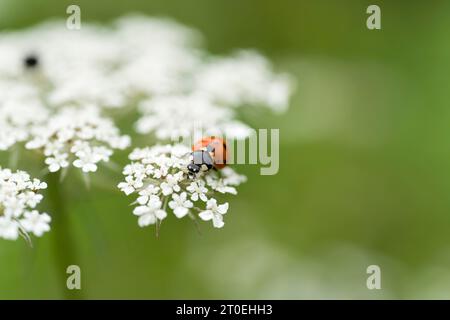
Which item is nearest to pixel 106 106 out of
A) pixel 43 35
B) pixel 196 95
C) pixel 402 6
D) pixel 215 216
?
pixel 196 95

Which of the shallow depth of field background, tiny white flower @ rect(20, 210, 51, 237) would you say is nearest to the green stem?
the shallow depth of field background

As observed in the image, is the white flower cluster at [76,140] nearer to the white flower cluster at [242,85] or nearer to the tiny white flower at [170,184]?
the tiny white flower at [170,184]

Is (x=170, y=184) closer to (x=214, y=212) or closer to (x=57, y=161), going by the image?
(x=214, y=212)

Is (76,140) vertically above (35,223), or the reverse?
(76,140)

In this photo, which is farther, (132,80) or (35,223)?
(132,80)

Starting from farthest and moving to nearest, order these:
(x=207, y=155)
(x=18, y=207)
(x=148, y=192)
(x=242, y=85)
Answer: (x=242, y=85) → (x=207, y=155) → (x=148, y=192) → (x=18, y=207)

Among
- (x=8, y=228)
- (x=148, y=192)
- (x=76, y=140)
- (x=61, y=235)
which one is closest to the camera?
(x=8, y=228)

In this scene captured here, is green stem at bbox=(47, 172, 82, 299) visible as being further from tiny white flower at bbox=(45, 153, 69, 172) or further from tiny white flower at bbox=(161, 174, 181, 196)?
tiny white flower at bbox=(161, 174, 181, 196)

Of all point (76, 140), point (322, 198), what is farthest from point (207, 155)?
point (322, 198)
